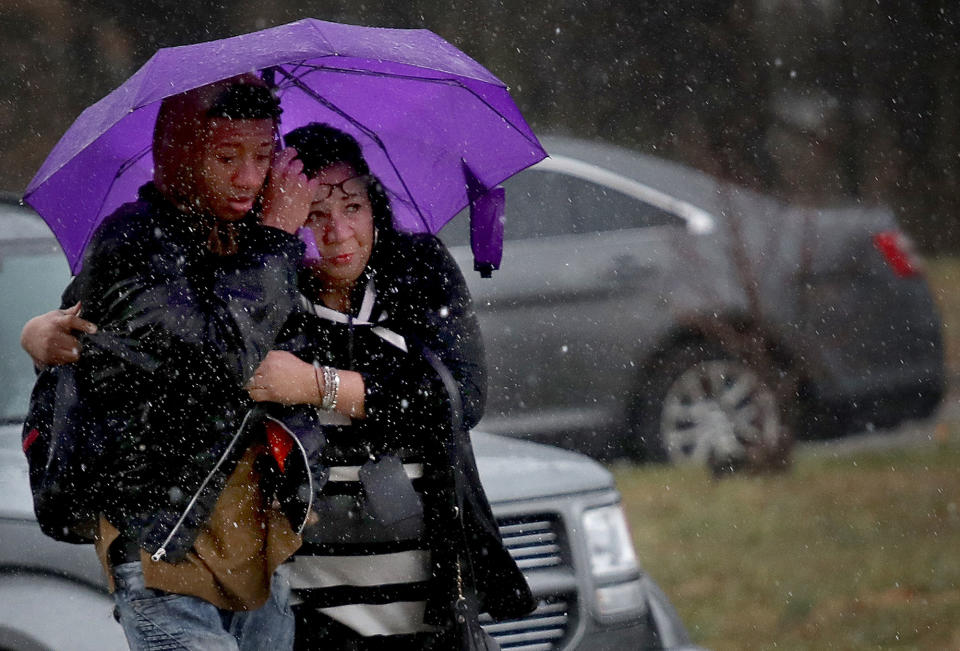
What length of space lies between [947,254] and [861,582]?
14.1 metres

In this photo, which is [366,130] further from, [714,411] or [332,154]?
[714,411]

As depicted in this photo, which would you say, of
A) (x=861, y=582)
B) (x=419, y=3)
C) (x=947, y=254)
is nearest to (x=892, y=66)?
(x=947, y=254)

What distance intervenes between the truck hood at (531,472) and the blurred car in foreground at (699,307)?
3772mm

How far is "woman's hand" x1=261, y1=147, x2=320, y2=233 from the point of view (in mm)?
2703

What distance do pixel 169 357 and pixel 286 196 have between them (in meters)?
0.39

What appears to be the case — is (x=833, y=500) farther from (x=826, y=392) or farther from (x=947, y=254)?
(x=947, y=254)

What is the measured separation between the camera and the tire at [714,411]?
26.6ft

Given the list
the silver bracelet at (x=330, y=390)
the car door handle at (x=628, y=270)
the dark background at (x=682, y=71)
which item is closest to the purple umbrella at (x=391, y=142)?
the silver bracelet at (x=330, y=390)

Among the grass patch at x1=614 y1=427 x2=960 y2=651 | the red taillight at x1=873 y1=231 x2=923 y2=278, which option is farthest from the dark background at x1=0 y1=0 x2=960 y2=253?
the grass patch at x1=614 y1=427 x2=960 y2=651

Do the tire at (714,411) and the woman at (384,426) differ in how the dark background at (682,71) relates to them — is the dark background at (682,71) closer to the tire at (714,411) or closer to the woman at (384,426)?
the tire at (714,411)

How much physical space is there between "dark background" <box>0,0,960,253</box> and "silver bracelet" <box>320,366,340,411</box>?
31.1ft

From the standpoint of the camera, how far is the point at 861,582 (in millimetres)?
6148

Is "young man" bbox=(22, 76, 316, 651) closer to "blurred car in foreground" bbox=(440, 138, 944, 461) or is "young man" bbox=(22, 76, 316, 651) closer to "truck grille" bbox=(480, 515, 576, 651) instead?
"truck grille" bbox=(480, 515, 576, 651)

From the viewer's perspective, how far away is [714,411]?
824cm
